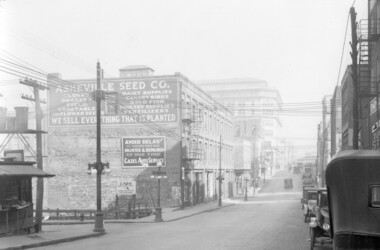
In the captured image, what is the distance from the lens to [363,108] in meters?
35.0

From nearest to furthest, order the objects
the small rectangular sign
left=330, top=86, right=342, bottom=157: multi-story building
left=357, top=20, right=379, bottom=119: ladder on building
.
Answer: left=357, top=20, right=379, bottom=119: ladder on building → the small rectangular sign → left=330, top=86, right=342, bottom=157: multi-story building

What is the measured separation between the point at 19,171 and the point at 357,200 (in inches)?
650

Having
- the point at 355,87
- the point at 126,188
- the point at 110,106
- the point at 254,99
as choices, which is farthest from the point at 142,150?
the point at 254,99

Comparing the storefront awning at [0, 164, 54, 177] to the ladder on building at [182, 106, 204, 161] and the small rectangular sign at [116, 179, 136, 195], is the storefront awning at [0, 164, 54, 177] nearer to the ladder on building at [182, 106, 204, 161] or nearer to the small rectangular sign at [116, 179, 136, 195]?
the small rectangular sign at [116, 179, 136, 195]

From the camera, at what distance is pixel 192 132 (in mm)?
49312

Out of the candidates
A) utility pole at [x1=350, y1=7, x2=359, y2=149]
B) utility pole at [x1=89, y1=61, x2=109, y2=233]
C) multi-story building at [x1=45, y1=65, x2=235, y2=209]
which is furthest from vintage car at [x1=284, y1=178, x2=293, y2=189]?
utility pole at [x1=350, y1=7, x2=359, y2=149]

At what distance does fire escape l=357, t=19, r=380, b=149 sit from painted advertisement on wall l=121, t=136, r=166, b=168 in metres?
17.9

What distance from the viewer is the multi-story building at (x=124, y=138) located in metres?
44.7

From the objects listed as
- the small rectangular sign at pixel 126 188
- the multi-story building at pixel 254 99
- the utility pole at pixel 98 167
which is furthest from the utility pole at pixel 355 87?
the multi-story building at pixel 254 99

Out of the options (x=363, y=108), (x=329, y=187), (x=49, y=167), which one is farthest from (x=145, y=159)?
(x=329, y=187)

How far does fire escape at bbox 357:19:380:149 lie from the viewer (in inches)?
1128

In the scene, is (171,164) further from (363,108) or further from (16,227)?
(16,227)

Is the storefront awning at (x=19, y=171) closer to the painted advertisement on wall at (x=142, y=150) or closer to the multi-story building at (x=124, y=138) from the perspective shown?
the multi-story building at (x=124, y=138)

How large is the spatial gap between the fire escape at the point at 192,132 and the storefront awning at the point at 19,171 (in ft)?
77.7
